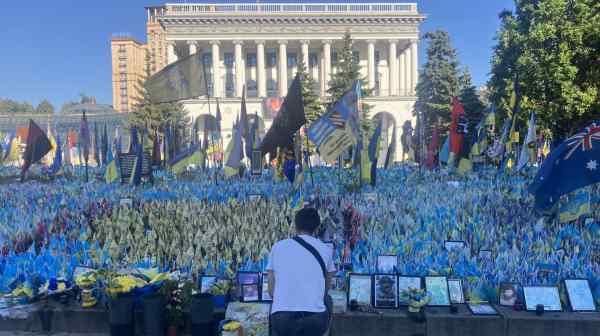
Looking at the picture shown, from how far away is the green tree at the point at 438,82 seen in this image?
106 ft

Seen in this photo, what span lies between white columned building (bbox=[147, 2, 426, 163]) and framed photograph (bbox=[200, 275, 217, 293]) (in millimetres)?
43732

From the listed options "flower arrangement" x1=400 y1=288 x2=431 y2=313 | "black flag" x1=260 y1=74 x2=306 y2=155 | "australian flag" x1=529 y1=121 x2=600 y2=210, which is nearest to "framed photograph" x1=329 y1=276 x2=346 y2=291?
"flower arrangement" x1=400 y1=288 x2=431 y2=313

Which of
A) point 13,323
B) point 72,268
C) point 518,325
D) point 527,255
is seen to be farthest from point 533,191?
point 13,323

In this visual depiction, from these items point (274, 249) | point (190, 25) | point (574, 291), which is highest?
point (190, 25)

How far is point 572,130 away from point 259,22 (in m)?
36.4

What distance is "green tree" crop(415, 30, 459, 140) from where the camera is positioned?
32.4 m

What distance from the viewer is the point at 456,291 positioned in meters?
5.09

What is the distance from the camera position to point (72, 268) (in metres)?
5.72

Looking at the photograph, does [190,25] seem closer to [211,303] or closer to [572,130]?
[572,130]

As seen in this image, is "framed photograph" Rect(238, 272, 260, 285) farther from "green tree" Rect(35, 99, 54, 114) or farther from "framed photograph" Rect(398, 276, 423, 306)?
"green tree" Rect(35, 99, 54, 114)

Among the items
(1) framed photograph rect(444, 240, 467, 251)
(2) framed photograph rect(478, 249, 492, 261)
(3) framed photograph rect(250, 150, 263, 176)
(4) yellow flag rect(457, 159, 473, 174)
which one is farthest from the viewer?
(3) framed photograph rect(250, 150, 263, 176)

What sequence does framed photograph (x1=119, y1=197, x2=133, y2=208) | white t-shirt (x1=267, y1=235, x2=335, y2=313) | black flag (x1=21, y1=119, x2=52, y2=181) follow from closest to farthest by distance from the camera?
white t-shirt (x1=267, y1=235, x2=335, y2=313), framed photograph (x1=119, y1=197, x2=133, y2=208), black flag (x1=21, y1=119, x2=52, y2=181)

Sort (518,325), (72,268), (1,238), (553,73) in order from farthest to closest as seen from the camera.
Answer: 1. (553,73)
2. (1,238)
3. (72,268)
4. (518,325)

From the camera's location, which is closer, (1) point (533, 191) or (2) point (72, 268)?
(2) point (72, 268)
